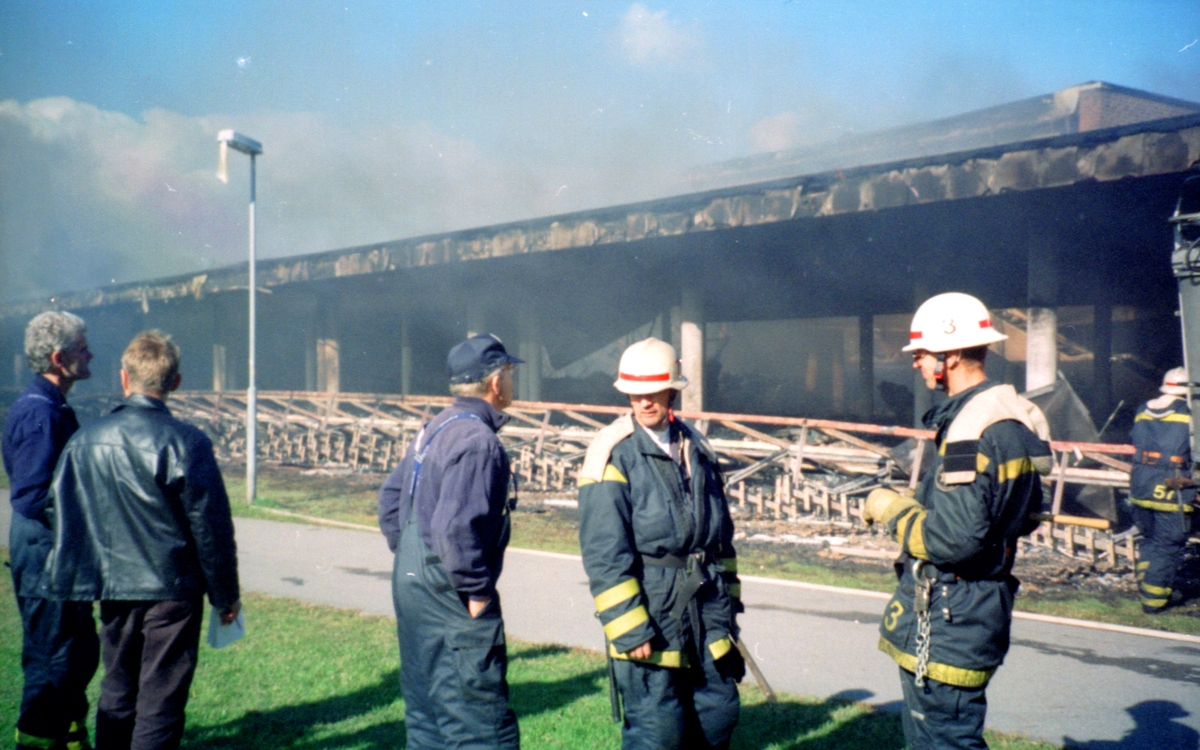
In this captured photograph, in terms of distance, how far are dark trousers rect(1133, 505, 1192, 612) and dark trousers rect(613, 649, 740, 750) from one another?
185 inches

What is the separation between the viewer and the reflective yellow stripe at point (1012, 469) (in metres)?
2.39

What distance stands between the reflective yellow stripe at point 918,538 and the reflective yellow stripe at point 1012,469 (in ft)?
0.84

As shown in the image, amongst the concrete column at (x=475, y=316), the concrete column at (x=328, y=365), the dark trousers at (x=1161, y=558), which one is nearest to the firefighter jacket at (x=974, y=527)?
the dark trousers at (x=1161, y=558)

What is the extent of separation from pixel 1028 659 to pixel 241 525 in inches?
317

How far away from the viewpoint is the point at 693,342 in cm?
1101

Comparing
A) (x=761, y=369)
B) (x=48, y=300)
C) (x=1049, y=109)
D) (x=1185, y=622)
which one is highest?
(x=1049, y=109)

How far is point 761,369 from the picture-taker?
40.5ft

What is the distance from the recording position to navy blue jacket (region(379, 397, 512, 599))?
2730mm

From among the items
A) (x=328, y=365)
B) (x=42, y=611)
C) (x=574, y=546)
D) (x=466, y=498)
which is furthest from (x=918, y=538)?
(x=328, y=365)

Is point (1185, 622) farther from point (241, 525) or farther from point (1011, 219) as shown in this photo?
point (241, 525)

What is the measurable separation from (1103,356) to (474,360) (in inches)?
367

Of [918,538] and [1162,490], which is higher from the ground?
[918,538]

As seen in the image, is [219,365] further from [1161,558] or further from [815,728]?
[1161,558]

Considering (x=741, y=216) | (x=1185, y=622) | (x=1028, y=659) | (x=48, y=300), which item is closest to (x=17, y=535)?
(x=1028, y=659)
